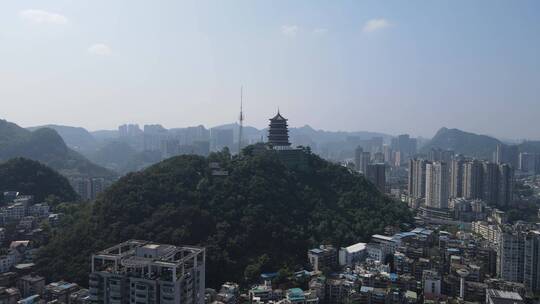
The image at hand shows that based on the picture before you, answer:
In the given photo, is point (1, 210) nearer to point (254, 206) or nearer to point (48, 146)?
point (254, 206)

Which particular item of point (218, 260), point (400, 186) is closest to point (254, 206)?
point (218, 260)

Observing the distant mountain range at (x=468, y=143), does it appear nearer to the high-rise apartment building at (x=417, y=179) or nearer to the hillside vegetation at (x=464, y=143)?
the hillside vegetation at (x=464, y=143)

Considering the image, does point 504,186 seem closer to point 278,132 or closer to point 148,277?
point 278,132

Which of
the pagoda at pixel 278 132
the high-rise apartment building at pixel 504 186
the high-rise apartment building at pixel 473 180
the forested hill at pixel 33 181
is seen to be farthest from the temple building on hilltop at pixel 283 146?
the high-rise apartment building at pixel 504 186

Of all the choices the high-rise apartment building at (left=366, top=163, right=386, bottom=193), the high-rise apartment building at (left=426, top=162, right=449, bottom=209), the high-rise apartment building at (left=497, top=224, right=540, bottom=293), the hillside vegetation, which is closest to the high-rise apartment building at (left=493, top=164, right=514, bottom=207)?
the high-rise apartment building at (left=426, top=162, right=449, bottom=209)

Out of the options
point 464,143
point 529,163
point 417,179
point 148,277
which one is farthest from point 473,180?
point 464,143
